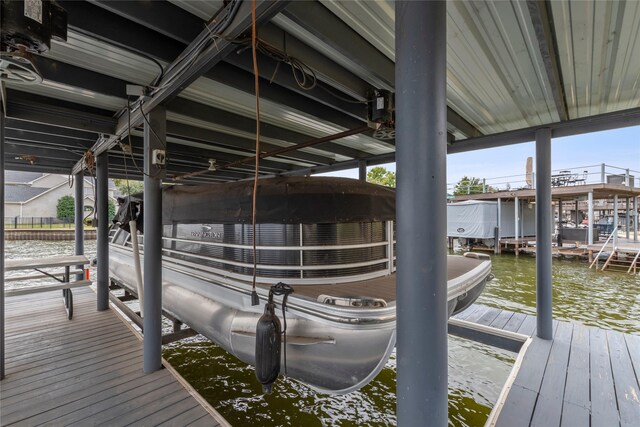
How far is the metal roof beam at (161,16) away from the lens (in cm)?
181

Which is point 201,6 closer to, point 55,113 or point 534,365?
point 55,113

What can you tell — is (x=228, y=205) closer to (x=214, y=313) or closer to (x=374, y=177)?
(x=214, y=313)

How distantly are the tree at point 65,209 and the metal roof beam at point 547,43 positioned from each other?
30627 millimetres

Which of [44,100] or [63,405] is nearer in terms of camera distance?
[63,405]

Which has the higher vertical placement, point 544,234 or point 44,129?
point 44,129

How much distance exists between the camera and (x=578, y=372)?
121 inches

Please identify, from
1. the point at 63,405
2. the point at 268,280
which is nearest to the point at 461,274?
the point at 268,280

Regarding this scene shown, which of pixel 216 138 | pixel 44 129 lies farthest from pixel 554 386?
pixel 44 129

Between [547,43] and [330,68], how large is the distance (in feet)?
5.67

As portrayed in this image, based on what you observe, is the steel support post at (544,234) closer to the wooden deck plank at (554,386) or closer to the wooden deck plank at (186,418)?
the wooden deck plank at (554,386)

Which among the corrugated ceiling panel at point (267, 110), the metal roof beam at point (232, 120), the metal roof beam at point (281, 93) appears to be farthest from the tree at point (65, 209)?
the metal roof beam at point (281, 93)

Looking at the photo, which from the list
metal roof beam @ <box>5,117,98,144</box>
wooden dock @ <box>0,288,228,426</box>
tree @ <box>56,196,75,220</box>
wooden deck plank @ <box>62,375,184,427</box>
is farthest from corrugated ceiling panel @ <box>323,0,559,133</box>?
tree @ <box>56,196,75,220</box>

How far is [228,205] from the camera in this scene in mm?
2746

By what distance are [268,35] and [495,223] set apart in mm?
15219
